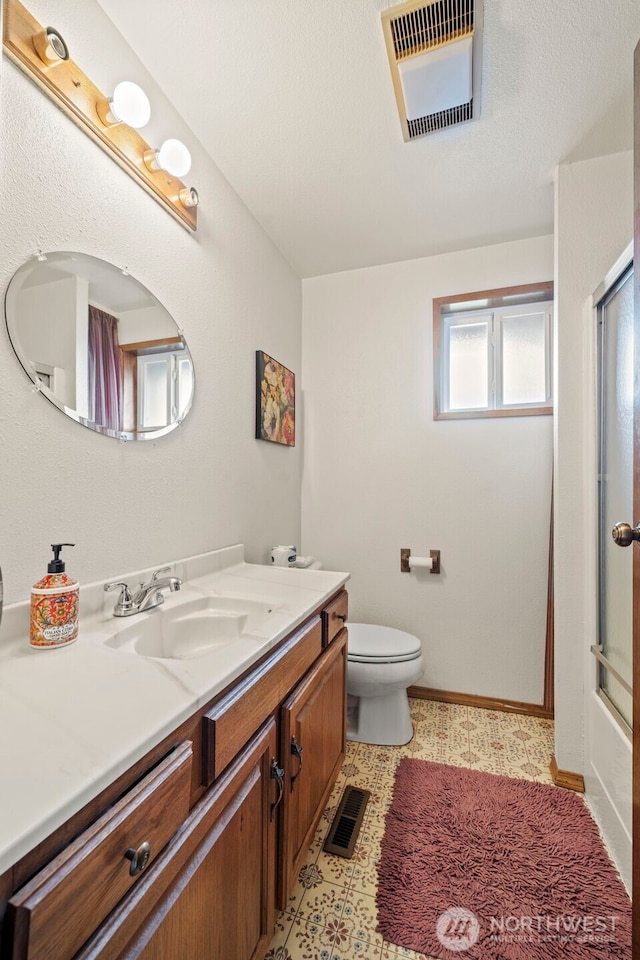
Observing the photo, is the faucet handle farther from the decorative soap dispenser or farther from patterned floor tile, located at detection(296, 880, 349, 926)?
patterned floor tile, located at detection(296, 880, 349, 926)

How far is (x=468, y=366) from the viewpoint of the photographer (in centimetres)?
237

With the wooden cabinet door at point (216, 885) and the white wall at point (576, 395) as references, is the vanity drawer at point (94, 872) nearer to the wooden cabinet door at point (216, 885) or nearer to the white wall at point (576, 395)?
the wooden cabinet door at point (216, 885)

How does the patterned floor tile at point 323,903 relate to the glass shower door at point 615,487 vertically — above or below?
below

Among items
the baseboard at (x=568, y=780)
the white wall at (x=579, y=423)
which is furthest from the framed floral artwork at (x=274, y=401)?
the baseboard at (x=568, y=780)

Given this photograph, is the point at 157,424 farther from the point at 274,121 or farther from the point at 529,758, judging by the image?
the point at 529,758

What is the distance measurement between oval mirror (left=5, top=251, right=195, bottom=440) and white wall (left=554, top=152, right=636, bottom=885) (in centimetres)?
148

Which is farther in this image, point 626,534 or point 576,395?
point 576,395

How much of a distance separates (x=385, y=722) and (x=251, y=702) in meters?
Result: 1.32

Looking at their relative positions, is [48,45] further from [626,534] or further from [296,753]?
[296,753]

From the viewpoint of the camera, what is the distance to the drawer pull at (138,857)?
530 mm

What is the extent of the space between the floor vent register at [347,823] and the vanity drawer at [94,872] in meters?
1.01

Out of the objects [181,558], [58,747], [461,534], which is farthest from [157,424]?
[461,534]

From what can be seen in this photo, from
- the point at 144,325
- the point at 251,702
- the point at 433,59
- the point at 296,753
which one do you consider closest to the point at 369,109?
the point at 433,59

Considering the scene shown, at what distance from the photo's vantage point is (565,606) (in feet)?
5.45
